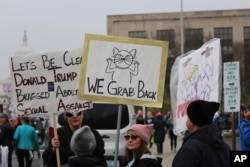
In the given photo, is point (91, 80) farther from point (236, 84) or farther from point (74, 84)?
point (236, 84)

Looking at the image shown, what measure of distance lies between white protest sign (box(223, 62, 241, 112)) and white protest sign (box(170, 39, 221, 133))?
5456 mm

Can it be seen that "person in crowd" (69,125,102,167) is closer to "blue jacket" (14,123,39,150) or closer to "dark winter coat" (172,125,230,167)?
"dark winter coat" (172,125,230,167)

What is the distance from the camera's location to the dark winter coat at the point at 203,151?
4.66m

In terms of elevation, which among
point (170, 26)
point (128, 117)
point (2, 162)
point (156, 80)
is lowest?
point (2, 162)

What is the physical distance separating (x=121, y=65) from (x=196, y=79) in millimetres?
871

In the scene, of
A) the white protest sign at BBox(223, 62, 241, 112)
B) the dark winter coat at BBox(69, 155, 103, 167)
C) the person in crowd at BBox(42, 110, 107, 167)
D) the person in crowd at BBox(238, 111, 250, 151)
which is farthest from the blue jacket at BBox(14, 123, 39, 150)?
the dark winter coat at BBox(69, 155, 103, 167)

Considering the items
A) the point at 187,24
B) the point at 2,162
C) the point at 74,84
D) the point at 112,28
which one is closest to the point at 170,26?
the point at 187,24

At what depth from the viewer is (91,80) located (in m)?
6.87

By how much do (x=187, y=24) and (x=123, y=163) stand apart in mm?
78440

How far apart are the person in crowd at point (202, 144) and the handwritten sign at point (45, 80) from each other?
279cm

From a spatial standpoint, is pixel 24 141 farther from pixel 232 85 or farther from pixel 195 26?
pixel 195 26

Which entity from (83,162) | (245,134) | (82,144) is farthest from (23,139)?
(83,162)

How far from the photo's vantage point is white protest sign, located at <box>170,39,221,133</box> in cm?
665

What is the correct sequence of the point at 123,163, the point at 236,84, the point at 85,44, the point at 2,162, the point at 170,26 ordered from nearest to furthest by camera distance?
the point at 123,163 → the point at 85,44 → the point at 236,84 → the point at 2,162 → the point at 170,26
